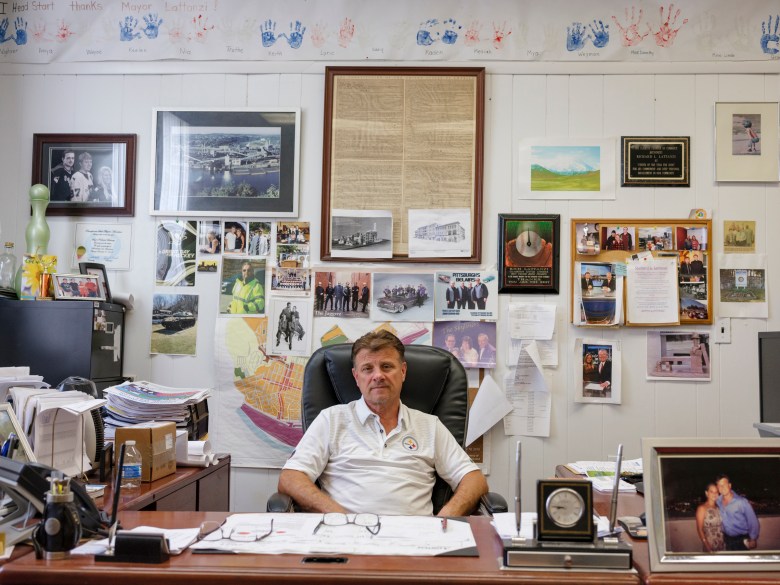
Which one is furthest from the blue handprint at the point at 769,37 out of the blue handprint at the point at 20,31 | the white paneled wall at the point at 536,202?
the blue handprint at the point at 20,31

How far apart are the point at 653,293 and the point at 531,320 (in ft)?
1.70

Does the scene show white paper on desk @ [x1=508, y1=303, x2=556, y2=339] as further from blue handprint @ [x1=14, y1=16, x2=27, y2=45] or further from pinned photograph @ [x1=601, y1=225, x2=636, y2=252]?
blue handprint @ [x1=14, y1=16, x2=27, y2=45]

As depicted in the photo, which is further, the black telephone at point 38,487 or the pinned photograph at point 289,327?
the pinned photograph at point 289,327

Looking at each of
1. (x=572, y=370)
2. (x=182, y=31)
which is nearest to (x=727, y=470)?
(x=572, y=370)

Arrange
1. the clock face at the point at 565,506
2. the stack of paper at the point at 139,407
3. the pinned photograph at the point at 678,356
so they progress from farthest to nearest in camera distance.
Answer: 1. the pinned photograph at the point at 678,356
2. the stack of paper at the point at 139,407
3. the clock face at the point at 565,506

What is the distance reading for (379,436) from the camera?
7.66 feet

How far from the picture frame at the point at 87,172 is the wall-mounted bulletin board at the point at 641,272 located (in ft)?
6.56

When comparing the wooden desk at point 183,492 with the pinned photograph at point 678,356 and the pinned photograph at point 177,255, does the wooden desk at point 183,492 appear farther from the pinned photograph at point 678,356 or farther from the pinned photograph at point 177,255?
the pinned photograph at point 678,356

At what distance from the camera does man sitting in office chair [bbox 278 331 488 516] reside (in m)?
2.23

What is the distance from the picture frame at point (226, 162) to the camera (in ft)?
10.7

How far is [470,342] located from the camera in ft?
10.3

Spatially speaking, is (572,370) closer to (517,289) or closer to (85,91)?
(517,289)

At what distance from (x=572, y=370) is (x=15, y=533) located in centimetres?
226

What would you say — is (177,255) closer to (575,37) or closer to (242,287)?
(242,287)
